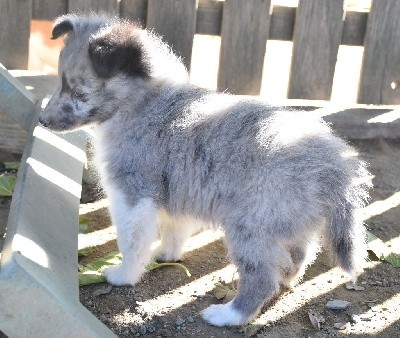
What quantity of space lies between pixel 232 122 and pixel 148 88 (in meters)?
0.52

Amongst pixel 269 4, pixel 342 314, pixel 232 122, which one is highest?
pixel 269 4

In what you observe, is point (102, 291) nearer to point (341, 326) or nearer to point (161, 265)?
point (161, 265)

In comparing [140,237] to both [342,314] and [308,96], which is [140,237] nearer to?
[342,314]

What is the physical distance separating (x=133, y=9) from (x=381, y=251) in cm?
245

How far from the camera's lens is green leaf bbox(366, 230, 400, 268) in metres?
4.37

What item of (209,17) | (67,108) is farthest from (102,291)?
(209,17)

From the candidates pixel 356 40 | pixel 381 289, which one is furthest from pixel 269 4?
pixel 381 289

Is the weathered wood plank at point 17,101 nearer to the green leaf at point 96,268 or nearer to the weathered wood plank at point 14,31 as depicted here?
the weathered wood plank at point 14,31

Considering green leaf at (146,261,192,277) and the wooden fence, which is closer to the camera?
green leaf at (146,261,192,277)

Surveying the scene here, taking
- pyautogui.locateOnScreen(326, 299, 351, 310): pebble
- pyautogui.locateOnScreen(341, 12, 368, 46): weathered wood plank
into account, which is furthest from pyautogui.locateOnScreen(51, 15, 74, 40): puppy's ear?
pyautogui.locateOnScreen(341, 12, 368, 46): weathered wood plank

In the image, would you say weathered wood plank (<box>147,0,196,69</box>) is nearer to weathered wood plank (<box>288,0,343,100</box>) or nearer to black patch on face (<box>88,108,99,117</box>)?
weathered wood plank (<box>288,0,343,100</box>)

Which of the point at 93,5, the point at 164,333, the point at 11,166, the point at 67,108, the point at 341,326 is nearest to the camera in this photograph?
the point at 164,333

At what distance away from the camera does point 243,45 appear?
18.6 ft

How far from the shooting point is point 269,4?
5.56 m
